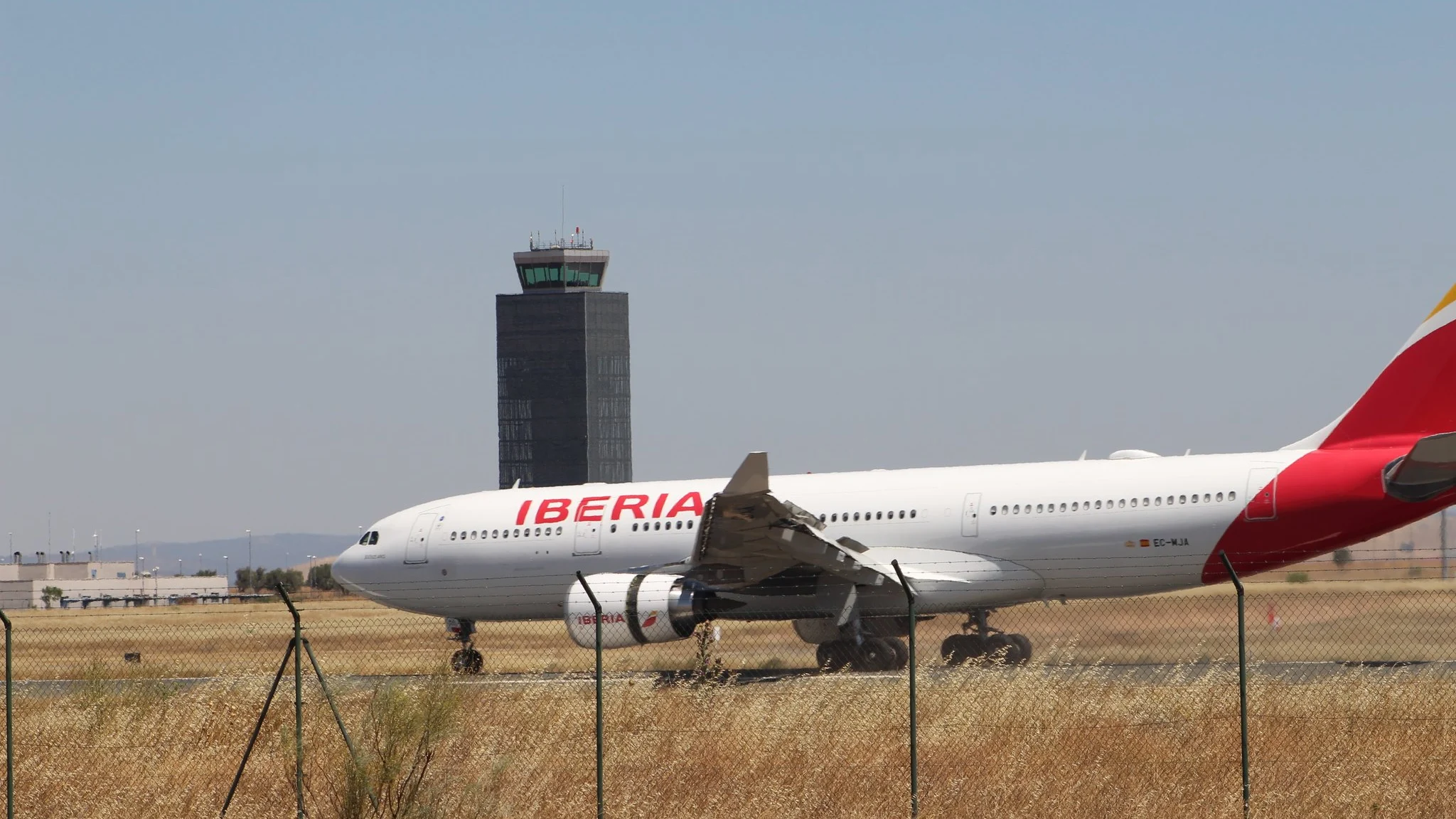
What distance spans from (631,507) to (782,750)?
38.3 ft

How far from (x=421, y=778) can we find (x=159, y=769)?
3.07m

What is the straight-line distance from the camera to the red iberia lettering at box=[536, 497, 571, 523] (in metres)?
25.5

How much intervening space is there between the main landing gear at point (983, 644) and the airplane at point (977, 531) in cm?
3

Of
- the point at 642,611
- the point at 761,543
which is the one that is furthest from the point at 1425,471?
the point at 642,611

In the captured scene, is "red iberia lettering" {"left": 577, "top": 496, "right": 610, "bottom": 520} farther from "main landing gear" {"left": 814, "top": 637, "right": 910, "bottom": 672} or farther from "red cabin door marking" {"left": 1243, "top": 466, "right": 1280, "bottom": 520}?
"red cabin door marking" {"left": 1243, "top": 466, "right": 1280, "bottom": 520}

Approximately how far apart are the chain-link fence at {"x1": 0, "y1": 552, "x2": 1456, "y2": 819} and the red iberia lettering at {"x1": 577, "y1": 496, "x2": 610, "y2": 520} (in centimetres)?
351

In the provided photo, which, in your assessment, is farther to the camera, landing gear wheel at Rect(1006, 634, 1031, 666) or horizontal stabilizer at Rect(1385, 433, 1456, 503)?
landing gear wheel at Rect(1006, 634, 1031, 666)

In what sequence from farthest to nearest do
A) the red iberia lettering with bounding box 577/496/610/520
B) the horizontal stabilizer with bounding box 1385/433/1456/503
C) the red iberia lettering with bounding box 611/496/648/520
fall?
1. the red iberia lettering with bounding box 577/496/610/520
2. the red iberia lettering with bounding box 611/496/648/520
3. the horizontal stabilizer with bounding box 1385/433/1456/503

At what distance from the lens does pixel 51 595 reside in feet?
337

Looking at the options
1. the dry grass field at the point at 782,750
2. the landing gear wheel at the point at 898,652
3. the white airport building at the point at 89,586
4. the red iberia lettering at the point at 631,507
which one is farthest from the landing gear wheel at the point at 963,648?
the white airport building at the point at 89,586

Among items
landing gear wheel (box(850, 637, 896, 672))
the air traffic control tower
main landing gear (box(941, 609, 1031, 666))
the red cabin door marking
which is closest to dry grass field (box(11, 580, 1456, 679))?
main landing gear (box(941, 609, 1031, 666))

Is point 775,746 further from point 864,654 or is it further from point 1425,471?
point 1425,471

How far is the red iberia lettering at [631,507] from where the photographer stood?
2494 cm

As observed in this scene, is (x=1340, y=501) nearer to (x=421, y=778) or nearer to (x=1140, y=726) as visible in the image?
(x=1140, y=726)
